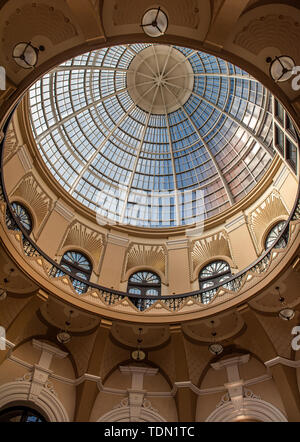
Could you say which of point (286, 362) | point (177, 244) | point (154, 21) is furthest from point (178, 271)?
point (154, 21)

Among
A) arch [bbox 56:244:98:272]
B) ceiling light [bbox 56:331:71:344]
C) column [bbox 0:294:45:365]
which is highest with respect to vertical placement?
arch [bbox 56:244:98:272]

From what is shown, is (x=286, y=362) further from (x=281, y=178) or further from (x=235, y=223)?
(x=281, y=178)

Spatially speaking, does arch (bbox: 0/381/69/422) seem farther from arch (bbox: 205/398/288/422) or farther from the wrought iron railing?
arch (bbox: 205/398/288/422)

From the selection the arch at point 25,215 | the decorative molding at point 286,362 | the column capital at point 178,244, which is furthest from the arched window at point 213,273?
the arch at point 25,215

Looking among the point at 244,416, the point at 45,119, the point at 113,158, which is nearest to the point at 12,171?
the point at 45,119

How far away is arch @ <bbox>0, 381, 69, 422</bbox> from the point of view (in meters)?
13.1

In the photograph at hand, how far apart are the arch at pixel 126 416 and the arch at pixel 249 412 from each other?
1940 millimetres

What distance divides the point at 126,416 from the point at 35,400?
3.40 metres

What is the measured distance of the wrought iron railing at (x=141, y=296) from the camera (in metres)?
14.5

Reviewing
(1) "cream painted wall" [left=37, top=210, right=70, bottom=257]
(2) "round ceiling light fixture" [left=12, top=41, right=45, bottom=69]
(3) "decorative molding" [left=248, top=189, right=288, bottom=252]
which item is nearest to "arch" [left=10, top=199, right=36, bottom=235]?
(1) "cream painted wall" [left=37, top=210, right=70, bottom=257]

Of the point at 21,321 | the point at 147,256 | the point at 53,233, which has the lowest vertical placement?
the point at 21,321

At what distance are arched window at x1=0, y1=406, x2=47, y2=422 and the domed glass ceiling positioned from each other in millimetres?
10460

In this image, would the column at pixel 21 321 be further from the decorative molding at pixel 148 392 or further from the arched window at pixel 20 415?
the arched window at pixel 20 415

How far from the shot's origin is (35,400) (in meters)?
13.4
